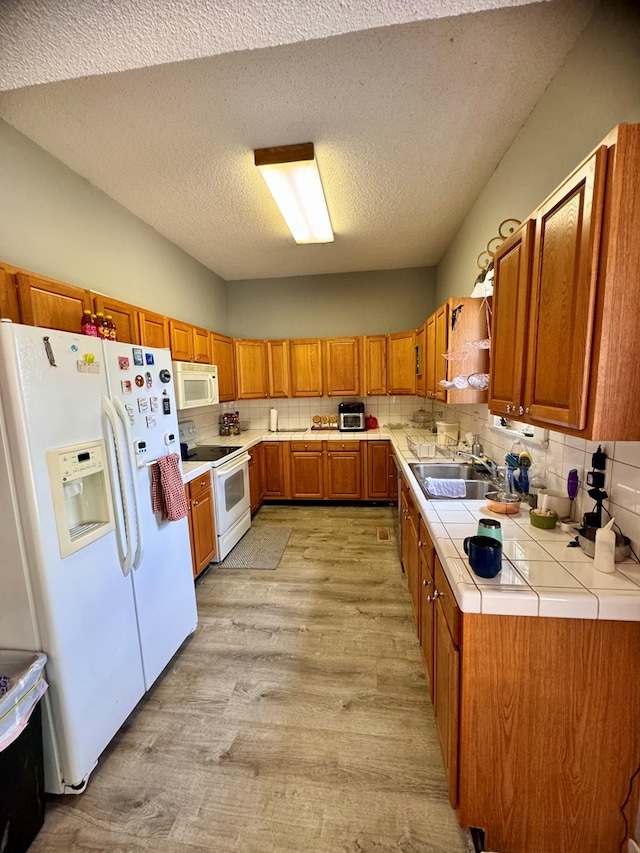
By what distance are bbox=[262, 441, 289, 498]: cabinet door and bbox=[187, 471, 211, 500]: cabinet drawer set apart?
139 centimetres

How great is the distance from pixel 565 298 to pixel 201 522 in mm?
2588

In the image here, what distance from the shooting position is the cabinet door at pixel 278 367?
4164 millimetres

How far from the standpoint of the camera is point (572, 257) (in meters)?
0.95

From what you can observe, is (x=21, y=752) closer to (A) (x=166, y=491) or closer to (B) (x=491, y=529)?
(A) (x=166, y=491)

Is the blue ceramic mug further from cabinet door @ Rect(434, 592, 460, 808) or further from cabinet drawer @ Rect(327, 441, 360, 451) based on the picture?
cabinet drawer @ Rect(327, 441, 360, 451)

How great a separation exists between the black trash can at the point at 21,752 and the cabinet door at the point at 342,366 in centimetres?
348

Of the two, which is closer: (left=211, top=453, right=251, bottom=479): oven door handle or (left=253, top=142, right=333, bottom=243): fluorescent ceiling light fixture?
(left=253, top=142, right=333, bottom=243): fluorescent ceiling light fixture

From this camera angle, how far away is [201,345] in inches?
129

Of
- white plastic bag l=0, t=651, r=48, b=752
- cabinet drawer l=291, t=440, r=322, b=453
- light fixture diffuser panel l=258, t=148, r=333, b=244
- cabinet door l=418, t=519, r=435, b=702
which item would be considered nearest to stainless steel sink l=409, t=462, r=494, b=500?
cabinet door l=418, t=519, r=435, b=702

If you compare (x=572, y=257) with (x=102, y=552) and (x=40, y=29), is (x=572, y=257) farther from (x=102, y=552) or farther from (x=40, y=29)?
(x=102, y=552)

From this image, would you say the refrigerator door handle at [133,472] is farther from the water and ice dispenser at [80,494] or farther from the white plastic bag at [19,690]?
the white plastic bag at [19,690]

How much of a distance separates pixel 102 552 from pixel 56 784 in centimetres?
83

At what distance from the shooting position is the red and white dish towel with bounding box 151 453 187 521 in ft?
5.76

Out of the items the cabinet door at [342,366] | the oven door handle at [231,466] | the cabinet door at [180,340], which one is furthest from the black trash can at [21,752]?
the cabinet door at [342,366]
